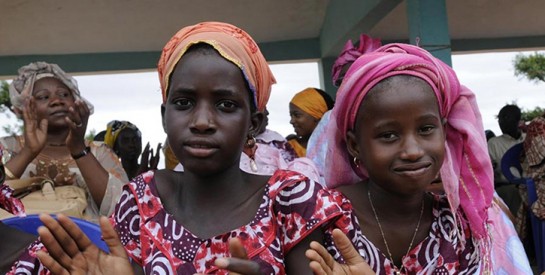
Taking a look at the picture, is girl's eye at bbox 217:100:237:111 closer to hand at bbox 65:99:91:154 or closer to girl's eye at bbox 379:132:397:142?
girl's eye at bbox 379:132:397:142

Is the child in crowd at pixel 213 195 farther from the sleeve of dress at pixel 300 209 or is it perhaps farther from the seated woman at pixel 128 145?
the seated woman at pixel 128 145

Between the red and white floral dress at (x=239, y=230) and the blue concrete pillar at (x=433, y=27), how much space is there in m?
3.67

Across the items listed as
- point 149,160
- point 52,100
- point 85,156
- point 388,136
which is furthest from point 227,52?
point 149,160

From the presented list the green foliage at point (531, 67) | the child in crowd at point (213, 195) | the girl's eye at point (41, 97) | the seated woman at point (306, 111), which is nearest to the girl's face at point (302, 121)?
the seated woman at point (306, 111)

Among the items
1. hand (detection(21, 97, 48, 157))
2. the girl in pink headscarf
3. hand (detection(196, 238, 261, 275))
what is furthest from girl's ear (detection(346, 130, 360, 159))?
hand (detection(21, 97, 48, 157))

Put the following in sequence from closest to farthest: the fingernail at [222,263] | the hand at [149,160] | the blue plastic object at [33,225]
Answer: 1. the fingernail at [222,263]
2. the blue plastic object at [33,225]
3. the hand at [149,160]

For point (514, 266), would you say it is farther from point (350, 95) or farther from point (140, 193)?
point (140, 193)

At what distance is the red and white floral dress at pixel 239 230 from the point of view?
4.94 ft

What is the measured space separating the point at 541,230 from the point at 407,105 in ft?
11.9

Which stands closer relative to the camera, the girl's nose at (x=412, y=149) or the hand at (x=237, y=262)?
the hand at (x=237, y=262)

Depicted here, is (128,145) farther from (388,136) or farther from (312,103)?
(388,136)

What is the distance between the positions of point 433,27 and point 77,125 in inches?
133

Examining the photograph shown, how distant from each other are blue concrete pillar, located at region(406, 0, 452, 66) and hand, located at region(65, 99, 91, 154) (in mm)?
3130

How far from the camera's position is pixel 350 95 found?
1793 millimetres
